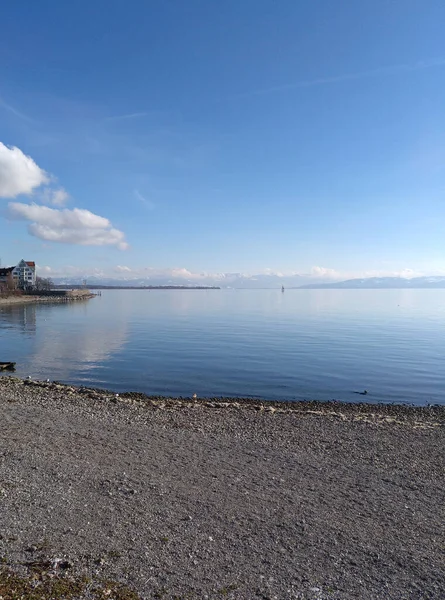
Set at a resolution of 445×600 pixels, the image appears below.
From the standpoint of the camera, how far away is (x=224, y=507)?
8.00 metres

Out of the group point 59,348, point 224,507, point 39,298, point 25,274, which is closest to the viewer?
point 224,507

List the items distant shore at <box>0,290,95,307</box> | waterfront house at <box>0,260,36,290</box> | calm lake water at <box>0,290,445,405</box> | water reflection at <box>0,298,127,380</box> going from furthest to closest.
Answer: waterfront house at <box>0,260,36,290</box>
distant shore at <box>0,290,95,307</box>
water reflection at <box>0,298,127,380</box>
calm lake water at <box>0,290,445,405</box>

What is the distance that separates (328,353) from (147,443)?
89.9ft

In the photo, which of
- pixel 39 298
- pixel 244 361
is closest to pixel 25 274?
pixel 39 298

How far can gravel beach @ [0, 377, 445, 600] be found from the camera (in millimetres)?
5797

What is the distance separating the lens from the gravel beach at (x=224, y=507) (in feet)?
19.0

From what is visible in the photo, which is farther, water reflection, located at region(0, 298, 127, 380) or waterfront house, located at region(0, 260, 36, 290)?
waterfront house, located at region(0, 260, 36, 290)

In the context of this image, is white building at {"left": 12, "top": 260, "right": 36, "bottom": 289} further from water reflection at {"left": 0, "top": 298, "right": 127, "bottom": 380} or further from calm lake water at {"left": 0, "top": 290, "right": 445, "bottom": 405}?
calm lake water at {"left": 0, "top": 290, "right": 445, "bottom": 405}

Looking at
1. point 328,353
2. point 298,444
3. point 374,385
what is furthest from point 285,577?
point 328,353

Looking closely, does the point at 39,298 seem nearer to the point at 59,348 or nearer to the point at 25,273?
the point at 25,273

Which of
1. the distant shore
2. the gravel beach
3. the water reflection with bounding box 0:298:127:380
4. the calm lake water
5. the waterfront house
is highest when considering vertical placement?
the waterfront house

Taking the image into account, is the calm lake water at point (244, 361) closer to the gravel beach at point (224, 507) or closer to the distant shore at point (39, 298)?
the gravel beach at point (224, 507)

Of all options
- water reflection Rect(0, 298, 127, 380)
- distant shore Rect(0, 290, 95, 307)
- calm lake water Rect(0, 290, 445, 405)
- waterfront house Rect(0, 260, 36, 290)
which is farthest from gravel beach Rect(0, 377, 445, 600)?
waterfront house Rect(0, 260, 36, 290)

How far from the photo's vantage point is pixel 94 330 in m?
56.3
